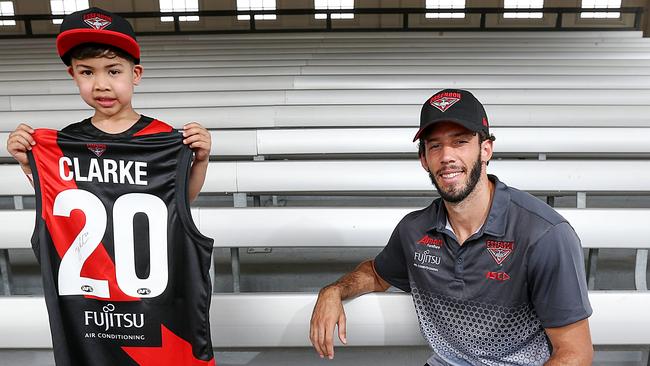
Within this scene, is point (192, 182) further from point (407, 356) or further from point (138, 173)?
point (407, 356)

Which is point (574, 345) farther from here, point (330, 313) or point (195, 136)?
point (195, 136)

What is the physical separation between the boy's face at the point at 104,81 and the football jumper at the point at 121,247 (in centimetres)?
6

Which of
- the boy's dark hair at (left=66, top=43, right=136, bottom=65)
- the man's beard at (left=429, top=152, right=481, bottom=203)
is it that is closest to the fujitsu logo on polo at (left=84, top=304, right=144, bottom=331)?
the boy's dark hair at (left=66, top=43, right=136, bottom=65)

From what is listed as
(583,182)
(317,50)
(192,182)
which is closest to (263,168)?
(192,182)

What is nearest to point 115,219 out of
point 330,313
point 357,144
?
point 330,313

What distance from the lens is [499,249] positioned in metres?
0.87

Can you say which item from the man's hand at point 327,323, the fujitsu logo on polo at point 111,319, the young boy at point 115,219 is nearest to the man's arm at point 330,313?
the man's hand at point 327,323

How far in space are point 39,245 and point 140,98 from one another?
174cm

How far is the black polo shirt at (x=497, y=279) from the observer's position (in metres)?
0.82

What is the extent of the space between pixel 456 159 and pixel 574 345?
0.40 m

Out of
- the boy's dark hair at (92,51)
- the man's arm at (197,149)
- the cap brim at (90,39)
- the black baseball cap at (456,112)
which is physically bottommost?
the man's arm at (197,149)

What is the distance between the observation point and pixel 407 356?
1.33 metres

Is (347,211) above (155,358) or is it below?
above

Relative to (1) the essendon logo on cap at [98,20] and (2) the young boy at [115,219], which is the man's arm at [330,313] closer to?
(2) the young boy at [115,219]
